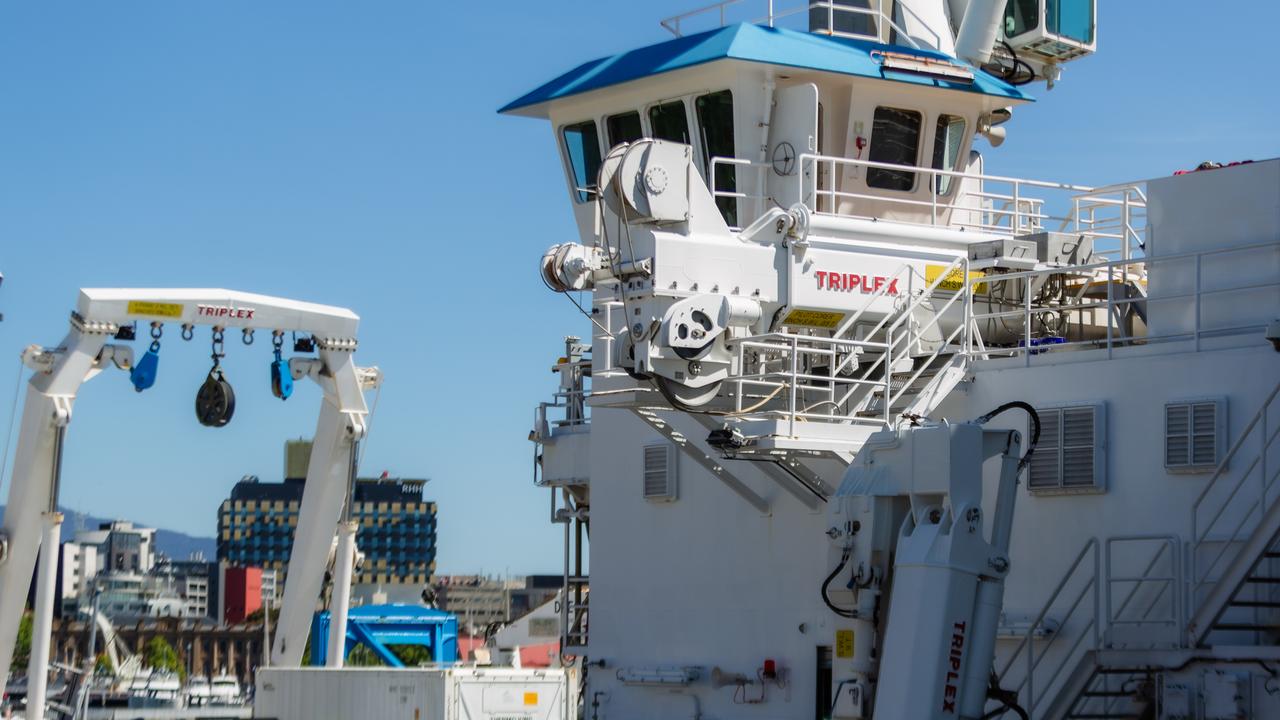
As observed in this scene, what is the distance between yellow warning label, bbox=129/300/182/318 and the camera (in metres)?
24.7

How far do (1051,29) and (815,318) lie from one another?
8594 millimetres

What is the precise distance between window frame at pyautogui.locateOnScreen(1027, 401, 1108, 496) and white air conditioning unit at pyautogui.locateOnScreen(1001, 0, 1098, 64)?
9176mm

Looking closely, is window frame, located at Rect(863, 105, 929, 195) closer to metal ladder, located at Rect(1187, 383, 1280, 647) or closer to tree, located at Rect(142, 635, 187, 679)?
metal ladder, located at Rect(1187, 383, 1280, 647)

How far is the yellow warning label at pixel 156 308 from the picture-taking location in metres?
24.7

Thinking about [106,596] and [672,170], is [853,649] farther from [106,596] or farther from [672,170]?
[106,596]

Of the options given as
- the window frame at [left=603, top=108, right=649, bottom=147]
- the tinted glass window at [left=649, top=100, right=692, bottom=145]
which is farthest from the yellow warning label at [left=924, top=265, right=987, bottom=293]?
the window frame at [left=603, top=108, right=649, bottom=147]

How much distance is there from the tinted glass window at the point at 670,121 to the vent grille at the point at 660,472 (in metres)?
4.00

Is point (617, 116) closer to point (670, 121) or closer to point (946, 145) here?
point (670, 121)

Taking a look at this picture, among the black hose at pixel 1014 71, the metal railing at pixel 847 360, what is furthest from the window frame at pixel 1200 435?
the black hose at pixel 1014 71

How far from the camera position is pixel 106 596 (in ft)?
632

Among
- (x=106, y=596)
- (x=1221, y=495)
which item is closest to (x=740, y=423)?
(x=1221, y=495)

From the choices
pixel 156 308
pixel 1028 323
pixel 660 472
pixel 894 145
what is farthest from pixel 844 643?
pixel 156 308

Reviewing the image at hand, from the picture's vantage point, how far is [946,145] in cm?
2606

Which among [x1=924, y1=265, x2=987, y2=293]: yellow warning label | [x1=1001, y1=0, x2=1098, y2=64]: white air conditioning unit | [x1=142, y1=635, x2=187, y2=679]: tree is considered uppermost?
[x1=1001, y1=0, x2=1098, y2=64]: white air conditioning unit
